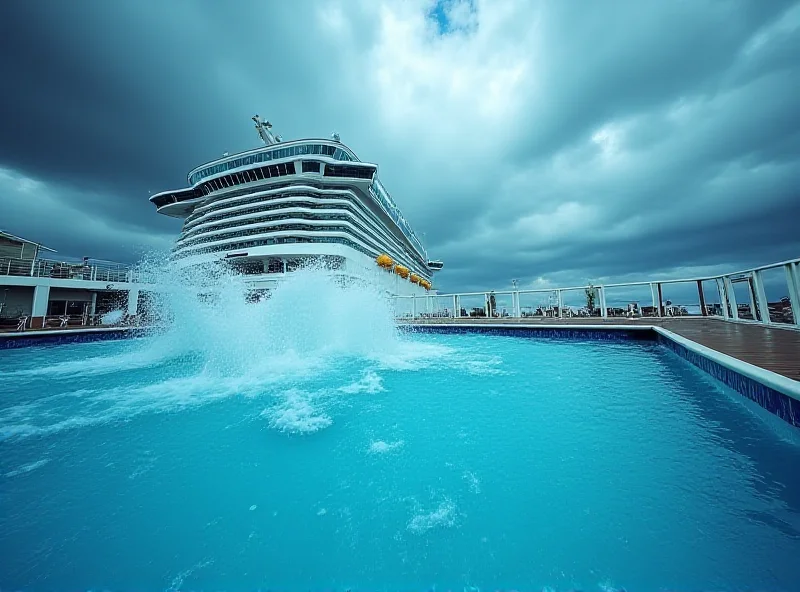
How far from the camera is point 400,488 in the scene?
241 centimetres

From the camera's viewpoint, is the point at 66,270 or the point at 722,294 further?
the point at 66,270

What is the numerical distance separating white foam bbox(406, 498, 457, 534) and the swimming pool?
11 mm

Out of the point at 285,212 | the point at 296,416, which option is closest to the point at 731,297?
the point at 296,416

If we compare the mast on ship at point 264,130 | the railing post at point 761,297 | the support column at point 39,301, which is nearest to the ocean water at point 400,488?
the railing post at point 761,297

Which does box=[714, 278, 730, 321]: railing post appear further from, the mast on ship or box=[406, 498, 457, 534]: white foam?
the mast on ship

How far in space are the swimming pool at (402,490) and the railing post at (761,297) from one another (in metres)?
4.45

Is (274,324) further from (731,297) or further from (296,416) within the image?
(731,297)

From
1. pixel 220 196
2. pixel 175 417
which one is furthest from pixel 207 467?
pixel 220 196

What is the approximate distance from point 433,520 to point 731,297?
485 inches

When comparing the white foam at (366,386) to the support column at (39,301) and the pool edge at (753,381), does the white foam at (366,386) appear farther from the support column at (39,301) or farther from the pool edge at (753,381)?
the support column at (39,301)

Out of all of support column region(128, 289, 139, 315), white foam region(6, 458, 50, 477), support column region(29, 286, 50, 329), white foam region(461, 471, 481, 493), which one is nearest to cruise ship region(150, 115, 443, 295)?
support column region(128, 289, 139, 315)

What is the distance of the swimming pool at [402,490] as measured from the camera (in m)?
1.68

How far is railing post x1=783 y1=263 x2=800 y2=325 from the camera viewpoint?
5.25 meters

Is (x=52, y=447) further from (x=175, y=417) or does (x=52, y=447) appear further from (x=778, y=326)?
(x=778, y=326)
